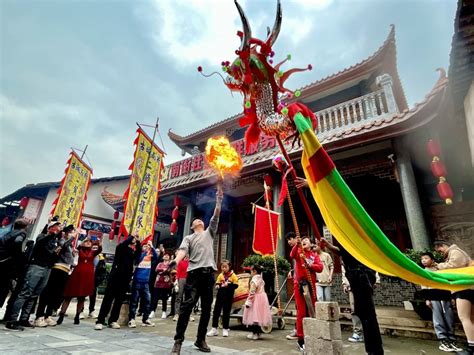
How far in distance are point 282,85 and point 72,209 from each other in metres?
9.25

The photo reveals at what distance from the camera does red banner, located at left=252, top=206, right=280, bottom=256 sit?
7.74 meters

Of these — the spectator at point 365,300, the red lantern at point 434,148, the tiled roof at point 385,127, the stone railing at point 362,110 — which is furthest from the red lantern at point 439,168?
the spectator at point 365,300

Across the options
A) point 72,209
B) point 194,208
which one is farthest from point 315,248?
point 72,209

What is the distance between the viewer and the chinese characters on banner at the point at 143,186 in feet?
24.7

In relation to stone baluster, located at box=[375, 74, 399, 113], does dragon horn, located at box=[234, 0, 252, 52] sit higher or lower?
lower

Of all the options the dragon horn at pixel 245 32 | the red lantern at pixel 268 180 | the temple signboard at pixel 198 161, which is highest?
the temple signboard at pixel 198 161

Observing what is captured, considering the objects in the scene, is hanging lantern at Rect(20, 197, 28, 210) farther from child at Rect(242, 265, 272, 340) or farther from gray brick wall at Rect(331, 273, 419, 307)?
gray brick wall at Rect(331, 273, 419, 307)

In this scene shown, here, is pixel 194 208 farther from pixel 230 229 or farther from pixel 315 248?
pixel 315 248

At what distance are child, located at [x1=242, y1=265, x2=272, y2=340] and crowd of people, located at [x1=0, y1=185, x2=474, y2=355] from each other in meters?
0.02

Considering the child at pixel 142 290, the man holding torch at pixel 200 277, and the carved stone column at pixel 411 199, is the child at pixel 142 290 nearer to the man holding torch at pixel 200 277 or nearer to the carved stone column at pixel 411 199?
the man holding torch at pixel 200 277

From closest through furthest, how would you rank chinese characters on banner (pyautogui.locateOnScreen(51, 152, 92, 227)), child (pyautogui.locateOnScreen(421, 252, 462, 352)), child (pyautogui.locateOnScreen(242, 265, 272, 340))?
child (pyautogui.locateOnScreen(421, 252, 462, 352))
child (pyautogui.locateOnScreen(242, 265, 272, 340))
chinese characters on banner (pyautogui.locateOnScreen(51, 152, 92, 227))

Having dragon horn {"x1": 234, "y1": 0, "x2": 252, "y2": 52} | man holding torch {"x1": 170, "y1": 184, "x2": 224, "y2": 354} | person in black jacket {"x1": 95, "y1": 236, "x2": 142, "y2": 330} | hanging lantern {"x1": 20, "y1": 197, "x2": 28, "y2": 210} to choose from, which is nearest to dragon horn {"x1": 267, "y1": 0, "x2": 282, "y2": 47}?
dragon horn {"x1": 234, "y1": 0, "x2": 252, "y2": 52}

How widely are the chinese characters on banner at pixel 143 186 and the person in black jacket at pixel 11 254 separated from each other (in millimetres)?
2472

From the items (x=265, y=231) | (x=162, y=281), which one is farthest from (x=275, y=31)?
(x=162, y=281)
